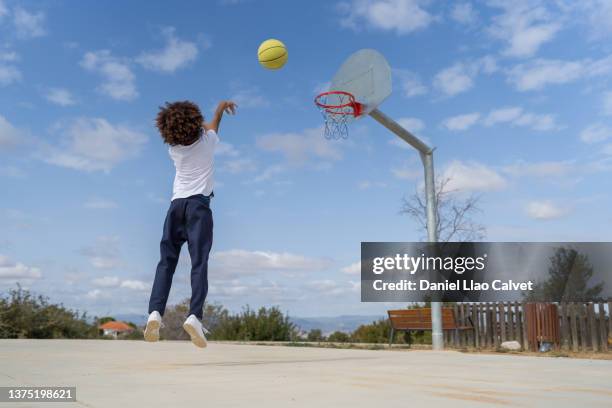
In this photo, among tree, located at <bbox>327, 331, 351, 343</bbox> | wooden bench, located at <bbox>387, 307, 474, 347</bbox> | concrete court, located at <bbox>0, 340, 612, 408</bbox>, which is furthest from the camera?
tree, located at <bbox>327, 331, 351, 343</bbox>

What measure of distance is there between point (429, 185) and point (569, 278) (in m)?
7.95

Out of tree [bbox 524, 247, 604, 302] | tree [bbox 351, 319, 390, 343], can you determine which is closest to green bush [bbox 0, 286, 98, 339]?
tree [bbox 351, 319, 390, 343]

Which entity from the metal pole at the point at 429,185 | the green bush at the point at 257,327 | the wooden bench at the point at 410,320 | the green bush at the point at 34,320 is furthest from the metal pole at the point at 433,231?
the green bush at the point at 34,320

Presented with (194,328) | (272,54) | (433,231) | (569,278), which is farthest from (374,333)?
(194,328)

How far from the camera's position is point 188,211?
16.9ft

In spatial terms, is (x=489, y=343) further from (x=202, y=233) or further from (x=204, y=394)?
(x=204, y=394)

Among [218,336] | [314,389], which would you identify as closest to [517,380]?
[314,389]

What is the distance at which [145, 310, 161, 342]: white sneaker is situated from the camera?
17.0 feet

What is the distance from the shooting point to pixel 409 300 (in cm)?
1739

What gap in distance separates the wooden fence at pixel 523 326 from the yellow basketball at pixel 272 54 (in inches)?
358

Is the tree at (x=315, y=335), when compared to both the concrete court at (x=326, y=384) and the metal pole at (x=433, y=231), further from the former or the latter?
the concrete court at (x=326, y=384)

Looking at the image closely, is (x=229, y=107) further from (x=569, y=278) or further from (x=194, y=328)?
(x=569, y=278)

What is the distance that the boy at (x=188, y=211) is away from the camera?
517cm

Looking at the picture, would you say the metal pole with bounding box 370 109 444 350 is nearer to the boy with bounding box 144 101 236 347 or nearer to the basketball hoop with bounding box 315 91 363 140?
the basketball hoop with bounding box 315 91 363 140
